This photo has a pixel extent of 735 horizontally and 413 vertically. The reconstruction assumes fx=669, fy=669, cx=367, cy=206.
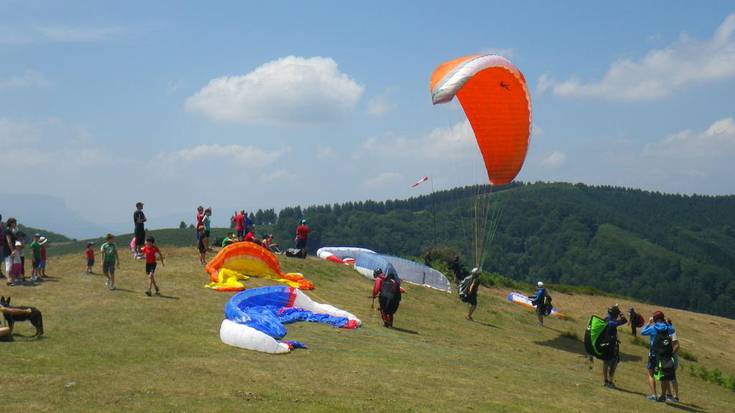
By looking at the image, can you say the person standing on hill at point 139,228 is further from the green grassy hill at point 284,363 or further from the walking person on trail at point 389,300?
the walking person on trail at point 389,300

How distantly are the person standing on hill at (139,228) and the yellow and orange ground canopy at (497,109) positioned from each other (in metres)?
11.4

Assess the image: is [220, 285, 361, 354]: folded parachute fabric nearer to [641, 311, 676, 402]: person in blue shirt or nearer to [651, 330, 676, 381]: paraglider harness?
[641, 311, 676, 402]: person in blue shirt

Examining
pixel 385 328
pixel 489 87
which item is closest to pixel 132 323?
pixel 385 328

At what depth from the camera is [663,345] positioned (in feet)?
47.6

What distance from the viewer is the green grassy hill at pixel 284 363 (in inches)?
429

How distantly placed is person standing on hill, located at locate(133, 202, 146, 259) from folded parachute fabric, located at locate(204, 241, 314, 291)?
2969 mm

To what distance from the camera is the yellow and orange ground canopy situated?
22219 mm

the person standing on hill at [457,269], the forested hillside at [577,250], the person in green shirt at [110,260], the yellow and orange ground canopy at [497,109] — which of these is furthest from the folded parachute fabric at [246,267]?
the forested hillside at [577,250]

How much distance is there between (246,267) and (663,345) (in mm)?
14839

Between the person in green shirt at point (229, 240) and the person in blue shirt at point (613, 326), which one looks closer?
the person in blue shirt at point (613, 326)

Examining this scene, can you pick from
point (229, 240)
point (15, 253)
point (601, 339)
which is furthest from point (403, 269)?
point (601, 339)

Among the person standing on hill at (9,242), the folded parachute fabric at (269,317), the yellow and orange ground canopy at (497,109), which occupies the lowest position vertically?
the folded parachute fabric at (269,317)

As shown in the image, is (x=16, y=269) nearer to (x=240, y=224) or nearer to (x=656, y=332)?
(x=240, y=224)

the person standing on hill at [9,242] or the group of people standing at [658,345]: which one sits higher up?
the person standing on hill at [9,242]
